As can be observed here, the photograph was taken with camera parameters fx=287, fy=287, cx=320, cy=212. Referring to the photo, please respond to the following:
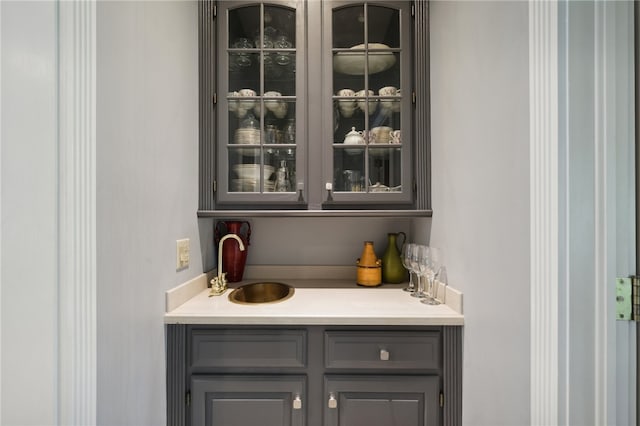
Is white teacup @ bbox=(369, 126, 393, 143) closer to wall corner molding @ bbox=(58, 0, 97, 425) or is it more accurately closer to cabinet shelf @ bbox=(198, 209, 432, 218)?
cabinet shelf @ bbox=(198, 209, 432, 218)

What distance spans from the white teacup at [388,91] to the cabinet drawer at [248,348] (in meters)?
1.16

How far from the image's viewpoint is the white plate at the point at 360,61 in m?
1.42

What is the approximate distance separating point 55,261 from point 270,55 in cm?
123

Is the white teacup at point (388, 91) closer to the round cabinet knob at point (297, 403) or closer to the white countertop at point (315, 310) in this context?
the white countertop at point (315, 310)

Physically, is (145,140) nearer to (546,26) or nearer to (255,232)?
(255,232)

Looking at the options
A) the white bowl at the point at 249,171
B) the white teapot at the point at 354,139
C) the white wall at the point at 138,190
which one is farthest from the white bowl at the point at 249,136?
the white teapot at the point at 354,139

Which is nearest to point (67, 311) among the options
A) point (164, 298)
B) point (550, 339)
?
point (164, 298)

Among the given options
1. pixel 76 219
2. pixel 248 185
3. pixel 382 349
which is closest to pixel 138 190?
pixel 76 219

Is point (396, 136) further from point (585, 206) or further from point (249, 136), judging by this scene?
point (585, 206)

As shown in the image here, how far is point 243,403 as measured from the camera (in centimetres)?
112

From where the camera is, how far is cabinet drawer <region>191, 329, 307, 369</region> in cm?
112

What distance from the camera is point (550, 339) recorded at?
0.70 meters

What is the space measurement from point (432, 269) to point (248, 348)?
0.85 metres

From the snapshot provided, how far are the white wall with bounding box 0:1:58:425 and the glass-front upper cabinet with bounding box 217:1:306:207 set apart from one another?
76 centimetres
